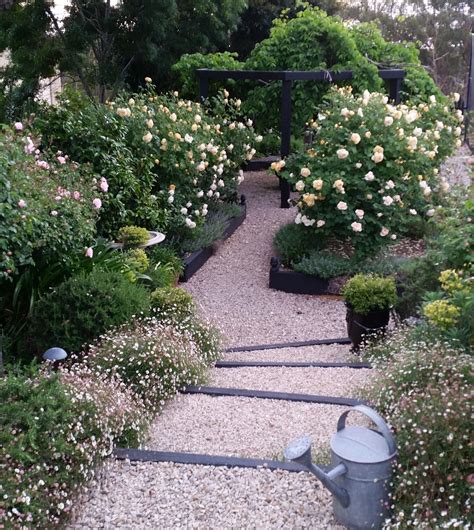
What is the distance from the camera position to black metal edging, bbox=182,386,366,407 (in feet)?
13.9

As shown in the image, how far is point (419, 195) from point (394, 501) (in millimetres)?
5741

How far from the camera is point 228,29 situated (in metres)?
13.4

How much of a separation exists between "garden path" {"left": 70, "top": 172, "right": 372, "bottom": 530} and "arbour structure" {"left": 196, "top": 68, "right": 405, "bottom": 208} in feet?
16.1

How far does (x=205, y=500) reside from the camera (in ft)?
10.3

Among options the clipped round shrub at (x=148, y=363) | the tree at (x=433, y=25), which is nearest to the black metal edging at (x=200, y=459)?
the clipped round shrub at (x=148, y=363)

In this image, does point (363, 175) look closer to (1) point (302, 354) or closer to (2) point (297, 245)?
(2) point (297, 245)

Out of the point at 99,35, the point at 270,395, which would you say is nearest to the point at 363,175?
the point at 270,395

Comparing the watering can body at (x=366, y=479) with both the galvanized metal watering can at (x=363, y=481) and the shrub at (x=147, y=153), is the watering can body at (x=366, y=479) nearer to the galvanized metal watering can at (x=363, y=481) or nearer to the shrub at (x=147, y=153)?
the galvanized metal watering can at (x=363, y=481)

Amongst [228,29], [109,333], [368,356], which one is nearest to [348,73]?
[228,29]

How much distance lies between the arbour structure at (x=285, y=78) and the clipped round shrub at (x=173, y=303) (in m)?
5.63

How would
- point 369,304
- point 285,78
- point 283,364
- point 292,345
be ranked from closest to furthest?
point 283,364 → point 369,304 → point 292,345 → point 285,78

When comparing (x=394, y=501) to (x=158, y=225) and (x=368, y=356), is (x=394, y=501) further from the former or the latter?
(x=158, y=225)

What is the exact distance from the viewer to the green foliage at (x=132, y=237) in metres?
6.96

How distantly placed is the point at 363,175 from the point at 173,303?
3.03 meters
